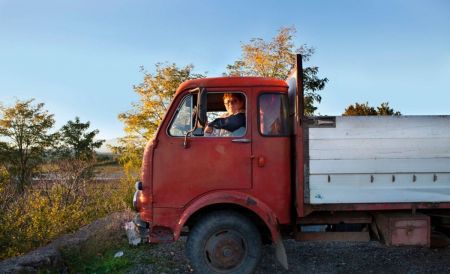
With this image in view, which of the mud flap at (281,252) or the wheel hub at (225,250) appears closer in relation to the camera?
the wheel hub at (225,250)

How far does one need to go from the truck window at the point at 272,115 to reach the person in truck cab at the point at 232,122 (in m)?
0.24

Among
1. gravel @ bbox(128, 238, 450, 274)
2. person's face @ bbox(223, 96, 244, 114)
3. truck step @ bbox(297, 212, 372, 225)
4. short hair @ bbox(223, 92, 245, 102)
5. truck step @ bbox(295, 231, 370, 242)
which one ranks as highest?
short hair @ bbox(223, 92, 245, 102)

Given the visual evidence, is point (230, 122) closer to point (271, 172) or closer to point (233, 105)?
point (233, 105)

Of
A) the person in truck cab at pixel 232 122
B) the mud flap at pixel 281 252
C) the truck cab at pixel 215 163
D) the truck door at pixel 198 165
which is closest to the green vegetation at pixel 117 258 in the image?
the truck cab at pixel 215 163

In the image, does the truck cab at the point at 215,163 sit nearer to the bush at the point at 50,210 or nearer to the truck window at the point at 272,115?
the truck window at the point at 272,115

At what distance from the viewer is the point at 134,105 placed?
1800 cm

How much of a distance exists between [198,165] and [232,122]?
688 millimetres

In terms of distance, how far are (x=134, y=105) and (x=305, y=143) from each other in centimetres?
1436

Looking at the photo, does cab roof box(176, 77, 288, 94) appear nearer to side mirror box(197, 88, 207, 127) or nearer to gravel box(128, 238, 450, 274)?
side mirror box(197, 88, 207, 127)

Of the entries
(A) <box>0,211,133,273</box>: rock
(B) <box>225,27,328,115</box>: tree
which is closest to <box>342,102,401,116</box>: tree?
(B) <box>225,27,328,115</box>: tree

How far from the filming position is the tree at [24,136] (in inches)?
1006

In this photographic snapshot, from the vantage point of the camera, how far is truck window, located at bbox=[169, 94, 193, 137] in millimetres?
4859

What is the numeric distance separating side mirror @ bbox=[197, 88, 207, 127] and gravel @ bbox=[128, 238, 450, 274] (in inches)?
86.3

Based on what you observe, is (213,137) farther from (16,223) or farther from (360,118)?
(16,223)
